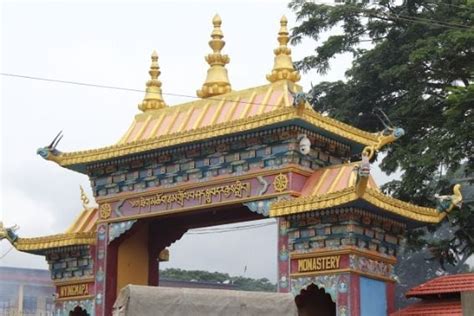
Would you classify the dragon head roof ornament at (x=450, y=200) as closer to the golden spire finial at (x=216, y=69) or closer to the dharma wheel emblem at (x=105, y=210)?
the golden spire finial at (x=216, y=69)

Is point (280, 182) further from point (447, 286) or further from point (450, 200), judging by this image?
point (447, 286)

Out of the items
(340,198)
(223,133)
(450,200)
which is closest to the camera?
(340,198)

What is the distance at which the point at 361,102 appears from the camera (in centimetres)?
2334

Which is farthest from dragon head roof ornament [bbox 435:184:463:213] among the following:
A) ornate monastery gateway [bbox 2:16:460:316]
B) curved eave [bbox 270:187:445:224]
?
→ curved eave [bbox 270:187:445:224]

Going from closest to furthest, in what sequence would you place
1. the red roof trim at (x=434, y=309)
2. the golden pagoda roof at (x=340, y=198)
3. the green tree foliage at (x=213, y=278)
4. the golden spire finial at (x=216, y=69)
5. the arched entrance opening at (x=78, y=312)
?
the red roof trim at (x=434, y=309), the golden pagoda roof at (x=340, y=198), the golden spire finial at (x=216, y=69), the arched entrance opening at (x=78, y=312), the green tree foliage at (x=213, y=278)

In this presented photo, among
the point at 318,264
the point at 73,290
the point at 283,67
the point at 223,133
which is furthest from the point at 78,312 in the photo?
the point at 283,67

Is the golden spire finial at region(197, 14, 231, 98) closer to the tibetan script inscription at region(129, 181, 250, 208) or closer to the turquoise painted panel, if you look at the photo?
the tibetan script inscription at region(129, 181, 250, 208)

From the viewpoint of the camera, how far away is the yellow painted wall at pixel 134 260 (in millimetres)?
16656

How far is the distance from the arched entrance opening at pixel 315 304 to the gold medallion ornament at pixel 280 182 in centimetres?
201

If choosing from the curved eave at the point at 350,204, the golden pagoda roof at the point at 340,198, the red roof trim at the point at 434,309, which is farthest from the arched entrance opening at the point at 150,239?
the red roof trim at the point at 434,309

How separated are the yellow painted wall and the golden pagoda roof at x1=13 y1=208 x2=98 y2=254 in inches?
25.5

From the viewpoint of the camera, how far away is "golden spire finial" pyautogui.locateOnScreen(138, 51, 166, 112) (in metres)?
17.6

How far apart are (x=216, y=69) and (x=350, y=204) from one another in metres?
4.58

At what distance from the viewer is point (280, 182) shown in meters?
14.3
